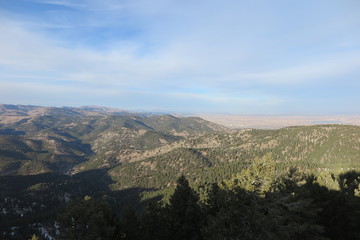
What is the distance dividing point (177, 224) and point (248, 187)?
16712 millimetres

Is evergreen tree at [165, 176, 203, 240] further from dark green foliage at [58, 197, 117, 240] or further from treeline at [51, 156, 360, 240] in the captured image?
dark green foliage at [58, 197, 117, 240]

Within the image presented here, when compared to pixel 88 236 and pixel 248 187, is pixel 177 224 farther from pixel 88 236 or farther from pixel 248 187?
pixel 248 187

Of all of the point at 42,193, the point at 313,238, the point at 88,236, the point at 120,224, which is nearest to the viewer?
the point at 313,238

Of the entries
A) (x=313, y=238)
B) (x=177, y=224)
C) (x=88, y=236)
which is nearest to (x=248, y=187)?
(x=313, y=238)

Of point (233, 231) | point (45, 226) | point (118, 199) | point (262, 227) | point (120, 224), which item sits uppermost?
point (262, 227)

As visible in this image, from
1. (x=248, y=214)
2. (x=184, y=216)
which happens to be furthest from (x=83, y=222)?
(x=248, y=214)

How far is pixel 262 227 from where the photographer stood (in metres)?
15.4

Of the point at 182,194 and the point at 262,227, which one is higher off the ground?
the point at 262,227

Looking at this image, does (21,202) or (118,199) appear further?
(118,199)

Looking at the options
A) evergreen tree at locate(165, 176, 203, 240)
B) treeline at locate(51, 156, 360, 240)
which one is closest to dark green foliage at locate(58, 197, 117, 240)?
treeline at locate(51, 156, 360, 240)

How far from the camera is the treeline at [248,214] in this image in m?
17.2

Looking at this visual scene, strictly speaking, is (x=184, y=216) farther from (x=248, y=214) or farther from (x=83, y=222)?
(x=248, y=214)

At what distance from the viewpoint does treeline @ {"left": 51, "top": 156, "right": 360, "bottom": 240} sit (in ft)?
56.3

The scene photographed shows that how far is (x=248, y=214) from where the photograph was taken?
17.4m
